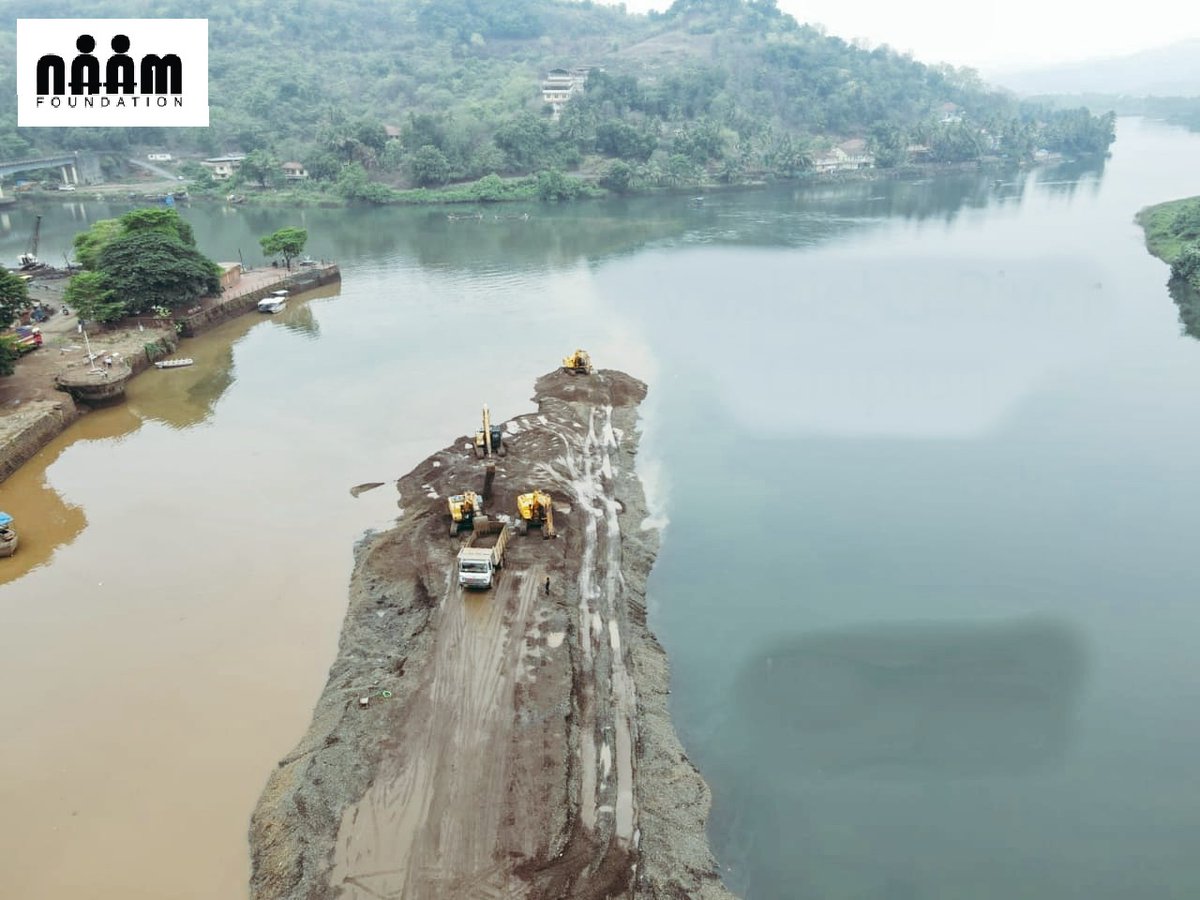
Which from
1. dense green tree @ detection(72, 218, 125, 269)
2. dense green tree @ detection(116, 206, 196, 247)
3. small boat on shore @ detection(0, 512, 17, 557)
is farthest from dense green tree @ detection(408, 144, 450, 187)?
small boat on shore @ detection(0, 512, 17, 557)

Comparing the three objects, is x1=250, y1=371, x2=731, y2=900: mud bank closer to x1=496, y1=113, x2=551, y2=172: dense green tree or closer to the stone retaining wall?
the stone retaining wall

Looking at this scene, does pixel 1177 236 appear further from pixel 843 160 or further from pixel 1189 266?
pixel 843 160

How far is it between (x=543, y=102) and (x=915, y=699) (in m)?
103

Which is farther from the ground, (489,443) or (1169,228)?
(1169,228)

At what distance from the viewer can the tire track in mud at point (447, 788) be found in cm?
1093

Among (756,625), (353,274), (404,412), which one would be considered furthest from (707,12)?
(756,625)

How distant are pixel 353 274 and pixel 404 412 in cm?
2500

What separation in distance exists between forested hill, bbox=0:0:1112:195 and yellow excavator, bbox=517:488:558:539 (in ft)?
216

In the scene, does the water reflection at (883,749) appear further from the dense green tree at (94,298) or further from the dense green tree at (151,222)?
the dense green tree at (151,222)

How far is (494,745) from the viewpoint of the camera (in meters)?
13.2

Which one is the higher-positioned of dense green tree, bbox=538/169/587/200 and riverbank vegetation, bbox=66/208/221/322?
dense green tree, bbox=538/169/587/200

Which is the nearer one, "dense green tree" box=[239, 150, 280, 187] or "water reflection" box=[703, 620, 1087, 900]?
"water reflection" box=[703, 620, 1087, 900]

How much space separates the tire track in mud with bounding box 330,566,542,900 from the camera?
10.9 meters

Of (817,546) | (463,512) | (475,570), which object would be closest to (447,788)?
(475,570)
